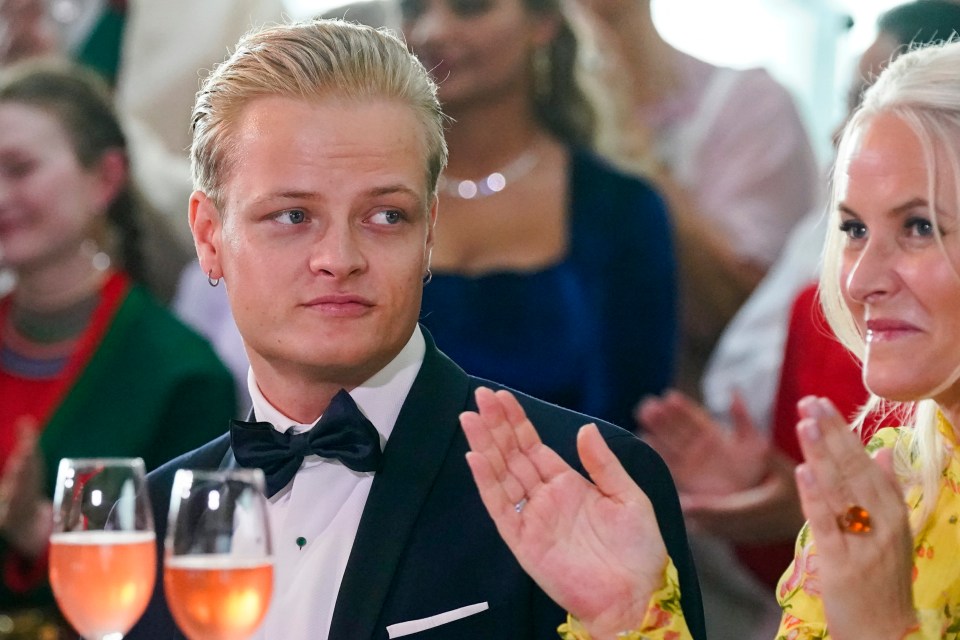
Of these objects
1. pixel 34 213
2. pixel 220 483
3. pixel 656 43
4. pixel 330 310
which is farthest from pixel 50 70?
pixel 220 483

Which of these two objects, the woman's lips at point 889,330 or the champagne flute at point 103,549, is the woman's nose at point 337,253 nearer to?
the champagne flute at point 103,549

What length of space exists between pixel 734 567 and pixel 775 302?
63 cm

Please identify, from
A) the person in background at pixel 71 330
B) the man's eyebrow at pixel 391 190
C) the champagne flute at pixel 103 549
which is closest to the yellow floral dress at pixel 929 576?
the man's eyebrow at pixel 391 190

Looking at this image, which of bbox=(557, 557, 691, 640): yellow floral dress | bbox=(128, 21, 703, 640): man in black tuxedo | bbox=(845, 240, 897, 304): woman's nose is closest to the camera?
bbox=(557, 557, 691, 640): yellow floral dress

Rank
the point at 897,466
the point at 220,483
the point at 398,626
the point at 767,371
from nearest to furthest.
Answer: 1. the point at 220,483
2. the point at 398,626
3. the point at 897,466
4. the point at 767,371

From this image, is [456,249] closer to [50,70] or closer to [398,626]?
[50,70]

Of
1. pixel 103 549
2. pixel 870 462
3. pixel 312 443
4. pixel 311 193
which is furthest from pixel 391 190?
pixel 870 462

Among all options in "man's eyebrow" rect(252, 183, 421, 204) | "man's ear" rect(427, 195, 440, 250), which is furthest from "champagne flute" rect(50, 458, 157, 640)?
"man's ear" rect(427, 195, 440, 250)

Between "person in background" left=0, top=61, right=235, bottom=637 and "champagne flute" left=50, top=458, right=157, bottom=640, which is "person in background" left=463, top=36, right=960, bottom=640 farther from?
"person in background" left=0, top=61, right=235, bottom=637

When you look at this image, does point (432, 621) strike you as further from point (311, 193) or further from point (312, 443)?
point (311, 193)

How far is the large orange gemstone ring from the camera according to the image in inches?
49.0

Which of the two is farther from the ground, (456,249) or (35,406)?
(456,249)

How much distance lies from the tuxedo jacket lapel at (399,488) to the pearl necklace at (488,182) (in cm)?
161

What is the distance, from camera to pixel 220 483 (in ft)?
4.20
